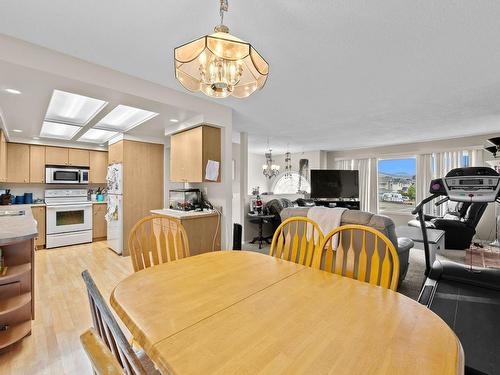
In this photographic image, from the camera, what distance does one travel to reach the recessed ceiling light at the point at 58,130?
388 centimetres

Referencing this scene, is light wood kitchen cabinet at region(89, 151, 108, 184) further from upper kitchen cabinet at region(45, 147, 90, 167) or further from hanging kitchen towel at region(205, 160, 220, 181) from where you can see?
hanging kitchen towel at region(205, 160, 220, 181)

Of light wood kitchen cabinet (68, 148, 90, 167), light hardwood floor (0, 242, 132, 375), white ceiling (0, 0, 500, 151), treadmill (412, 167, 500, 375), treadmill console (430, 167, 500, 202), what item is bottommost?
light hardwood floor (0, 242, 132, 375)

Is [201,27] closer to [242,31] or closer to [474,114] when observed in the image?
[242,31]

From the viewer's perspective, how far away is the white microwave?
4875 mm

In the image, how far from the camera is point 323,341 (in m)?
0.78

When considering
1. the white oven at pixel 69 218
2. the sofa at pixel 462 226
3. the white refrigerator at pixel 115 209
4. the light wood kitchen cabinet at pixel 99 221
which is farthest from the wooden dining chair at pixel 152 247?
the sofa at pixel 462 226

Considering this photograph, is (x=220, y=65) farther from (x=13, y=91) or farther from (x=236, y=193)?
(x=236, y=193)

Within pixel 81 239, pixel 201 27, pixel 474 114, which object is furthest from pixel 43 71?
pixel 474 114

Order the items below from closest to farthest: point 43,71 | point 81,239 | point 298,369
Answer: point 298,369 < point 43,71 < point 81,239

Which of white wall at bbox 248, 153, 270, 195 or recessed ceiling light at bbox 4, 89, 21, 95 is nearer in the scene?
recessed ceiling light at bbox 4, 89, 21, 95

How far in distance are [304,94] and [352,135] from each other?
9.25 feet

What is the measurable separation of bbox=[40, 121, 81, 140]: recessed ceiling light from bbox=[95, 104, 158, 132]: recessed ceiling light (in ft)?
1.75

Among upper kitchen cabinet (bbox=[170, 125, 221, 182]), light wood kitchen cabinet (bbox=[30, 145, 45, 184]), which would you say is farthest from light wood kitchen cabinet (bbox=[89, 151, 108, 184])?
upper kitchen cabinet (bbox=[170, 125, 221, 182])

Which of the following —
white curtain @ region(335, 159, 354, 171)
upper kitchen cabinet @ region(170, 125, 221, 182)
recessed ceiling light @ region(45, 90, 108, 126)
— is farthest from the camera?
white curtain @ region(335, 159, 354, 171)
